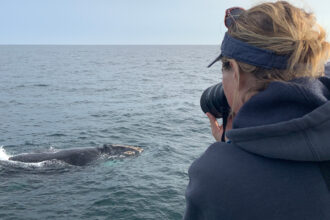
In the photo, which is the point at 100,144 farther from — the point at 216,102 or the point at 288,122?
the point at 288,122

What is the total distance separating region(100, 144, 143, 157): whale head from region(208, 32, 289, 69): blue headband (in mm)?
10856

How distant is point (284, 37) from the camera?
186 cm

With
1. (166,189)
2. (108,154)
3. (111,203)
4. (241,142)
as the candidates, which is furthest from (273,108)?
(108,154)

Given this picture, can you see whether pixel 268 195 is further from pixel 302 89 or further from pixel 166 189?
pixel 166 189

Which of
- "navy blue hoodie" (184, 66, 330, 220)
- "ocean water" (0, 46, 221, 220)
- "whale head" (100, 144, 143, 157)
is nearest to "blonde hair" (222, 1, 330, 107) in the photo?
"navy blue hoodie" (184, 66, 330, 220)

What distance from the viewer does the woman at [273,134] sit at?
171cm

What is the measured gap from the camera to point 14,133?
16.7 meters

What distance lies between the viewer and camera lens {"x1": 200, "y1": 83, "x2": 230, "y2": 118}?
8.68 feet

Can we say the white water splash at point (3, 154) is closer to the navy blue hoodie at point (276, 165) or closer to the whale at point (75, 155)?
the whale at point (75, 155)

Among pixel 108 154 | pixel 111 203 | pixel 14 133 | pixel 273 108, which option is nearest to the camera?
pixel 273 108

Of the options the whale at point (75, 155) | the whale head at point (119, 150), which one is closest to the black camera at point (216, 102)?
the whale at point (75, 155)

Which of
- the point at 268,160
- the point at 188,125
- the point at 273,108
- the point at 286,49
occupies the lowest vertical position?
the point at 188,125

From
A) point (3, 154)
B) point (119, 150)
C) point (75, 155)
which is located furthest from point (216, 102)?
point (3, 154)

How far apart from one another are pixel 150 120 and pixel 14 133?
6956mm
